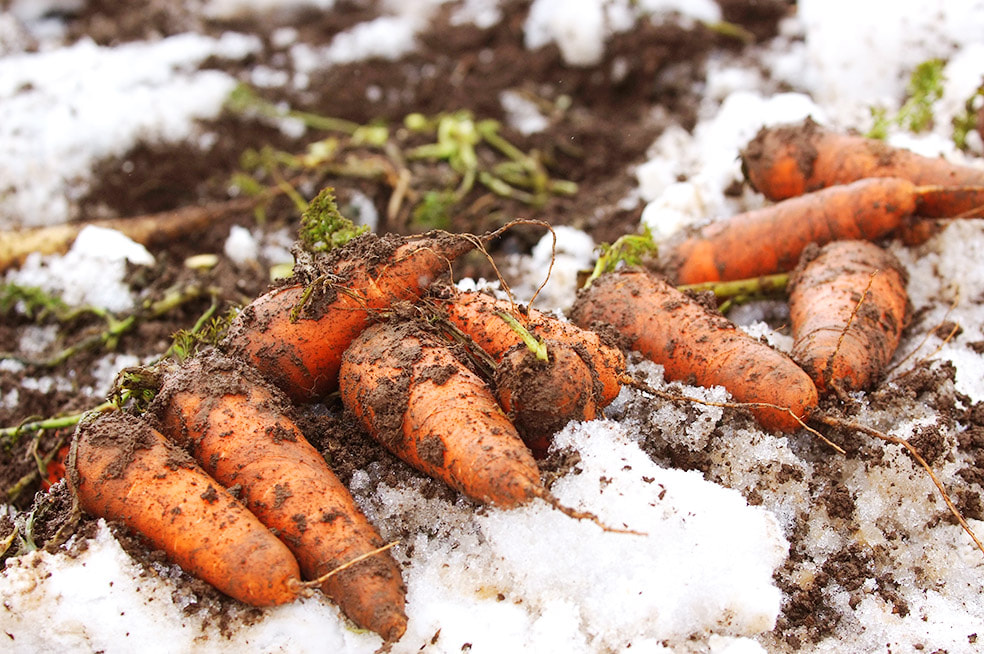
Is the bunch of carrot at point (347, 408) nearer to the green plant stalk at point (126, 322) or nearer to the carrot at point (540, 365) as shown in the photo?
the carrot at point (540, 365)

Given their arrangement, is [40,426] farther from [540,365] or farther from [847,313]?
[847,313]

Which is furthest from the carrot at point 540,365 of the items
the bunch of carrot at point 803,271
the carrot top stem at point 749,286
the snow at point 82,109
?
the snow at point 82,109

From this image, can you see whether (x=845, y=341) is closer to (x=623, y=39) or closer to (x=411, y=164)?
(x=411, y=164)

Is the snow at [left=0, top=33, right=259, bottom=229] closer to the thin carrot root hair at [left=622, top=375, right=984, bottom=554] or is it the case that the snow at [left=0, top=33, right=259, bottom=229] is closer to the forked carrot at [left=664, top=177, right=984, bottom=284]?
the forked carrot at [left=664, top=177, right=984, bottom=284]

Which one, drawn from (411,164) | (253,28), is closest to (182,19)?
(253,28)

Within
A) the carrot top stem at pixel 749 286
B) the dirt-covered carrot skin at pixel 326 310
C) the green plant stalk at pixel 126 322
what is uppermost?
the dirt-covered carrot skin at pixel 326 310

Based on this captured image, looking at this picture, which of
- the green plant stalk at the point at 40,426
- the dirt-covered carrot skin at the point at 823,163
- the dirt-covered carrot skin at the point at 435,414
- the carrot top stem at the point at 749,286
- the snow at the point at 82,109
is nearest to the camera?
the dirt-covered carrot skin at the point at 435,414
